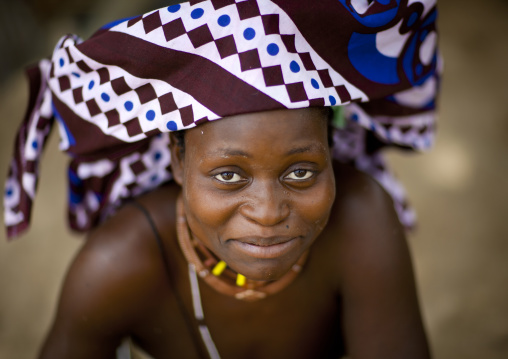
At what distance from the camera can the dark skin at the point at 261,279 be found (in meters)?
1.14

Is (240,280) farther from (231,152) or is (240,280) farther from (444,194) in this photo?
(444,194)

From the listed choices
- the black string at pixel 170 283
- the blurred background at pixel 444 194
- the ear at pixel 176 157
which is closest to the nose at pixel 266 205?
the ear at pixel 176 157

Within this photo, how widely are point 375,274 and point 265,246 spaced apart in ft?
1.30

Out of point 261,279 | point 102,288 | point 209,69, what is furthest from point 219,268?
point 209,69

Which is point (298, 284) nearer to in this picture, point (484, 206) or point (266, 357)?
point (266, 357)

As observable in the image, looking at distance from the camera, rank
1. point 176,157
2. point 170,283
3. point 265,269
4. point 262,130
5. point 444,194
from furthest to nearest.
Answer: point 444,194 → point 170,283 → point 176,157 → point 265,269 → point 262,130

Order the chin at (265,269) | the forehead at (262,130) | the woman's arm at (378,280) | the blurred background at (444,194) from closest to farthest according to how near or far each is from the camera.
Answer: the forehead at (262,130) < the chin at (265,269) < the woman's arm at (378,280) < the blurred background at (444,194)

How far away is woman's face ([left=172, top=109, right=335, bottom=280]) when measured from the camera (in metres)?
1.03

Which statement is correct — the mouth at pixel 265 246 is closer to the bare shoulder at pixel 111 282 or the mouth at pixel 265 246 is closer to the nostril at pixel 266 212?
the nostril at pixel 266 212

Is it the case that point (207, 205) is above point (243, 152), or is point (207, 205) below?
below

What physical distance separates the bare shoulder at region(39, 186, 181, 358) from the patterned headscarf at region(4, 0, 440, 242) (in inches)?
6.9

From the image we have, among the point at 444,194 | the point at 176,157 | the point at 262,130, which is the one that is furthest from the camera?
the point at 444,194

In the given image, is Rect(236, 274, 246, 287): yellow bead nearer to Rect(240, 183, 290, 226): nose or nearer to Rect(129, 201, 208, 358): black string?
Rect(129, 201, 208, 358): black string

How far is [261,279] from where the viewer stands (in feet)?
3.82
